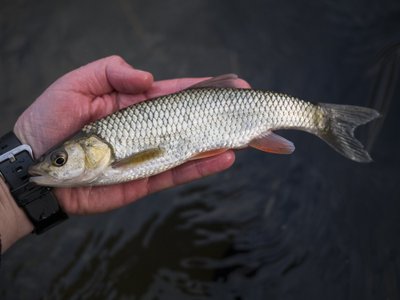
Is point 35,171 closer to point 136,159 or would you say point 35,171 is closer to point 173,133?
point 136,159

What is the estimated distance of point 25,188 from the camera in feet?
11.5

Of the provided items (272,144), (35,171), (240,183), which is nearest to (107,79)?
(35,171)

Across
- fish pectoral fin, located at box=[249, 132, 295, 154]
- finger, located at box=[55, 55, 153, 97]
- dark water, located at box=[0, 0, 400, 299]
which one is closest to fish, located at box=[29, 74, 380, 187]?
fish pectoral fin, located at box=[249, 132, 295, 154]

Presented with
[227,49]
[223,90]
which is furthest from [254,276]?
[227,49]

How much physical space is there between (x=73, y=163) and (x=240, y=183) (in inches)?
92.9

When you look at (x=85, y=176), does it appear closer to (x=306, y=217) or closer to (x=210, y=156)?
(x=210, y=156)

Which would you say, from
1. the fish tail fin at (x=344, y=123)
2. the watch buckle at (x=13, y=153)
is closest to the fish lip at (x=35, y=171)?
the watch buckle at (x=13, y=153)

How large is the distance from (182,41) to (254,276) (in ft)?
10.3

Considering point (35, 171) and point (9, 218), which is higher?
point (35, 171)

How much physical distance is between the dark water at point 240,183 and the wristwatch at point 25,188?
131 centimetres

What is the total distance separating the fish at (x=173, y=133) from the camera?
338 cm

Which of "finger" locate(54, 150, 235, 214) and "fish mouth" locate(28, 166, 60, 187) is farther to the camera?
"finger" locate(54, 150, 235, 214)

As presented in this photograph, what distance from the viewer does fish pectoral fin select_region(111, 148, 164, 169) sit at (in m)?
3.45

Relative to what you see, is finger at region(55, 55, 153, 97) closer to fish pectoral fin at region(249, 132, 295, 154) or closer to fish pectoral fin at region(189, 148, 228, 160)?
fish pectoral fin at region(189, 148, 228, 160)
